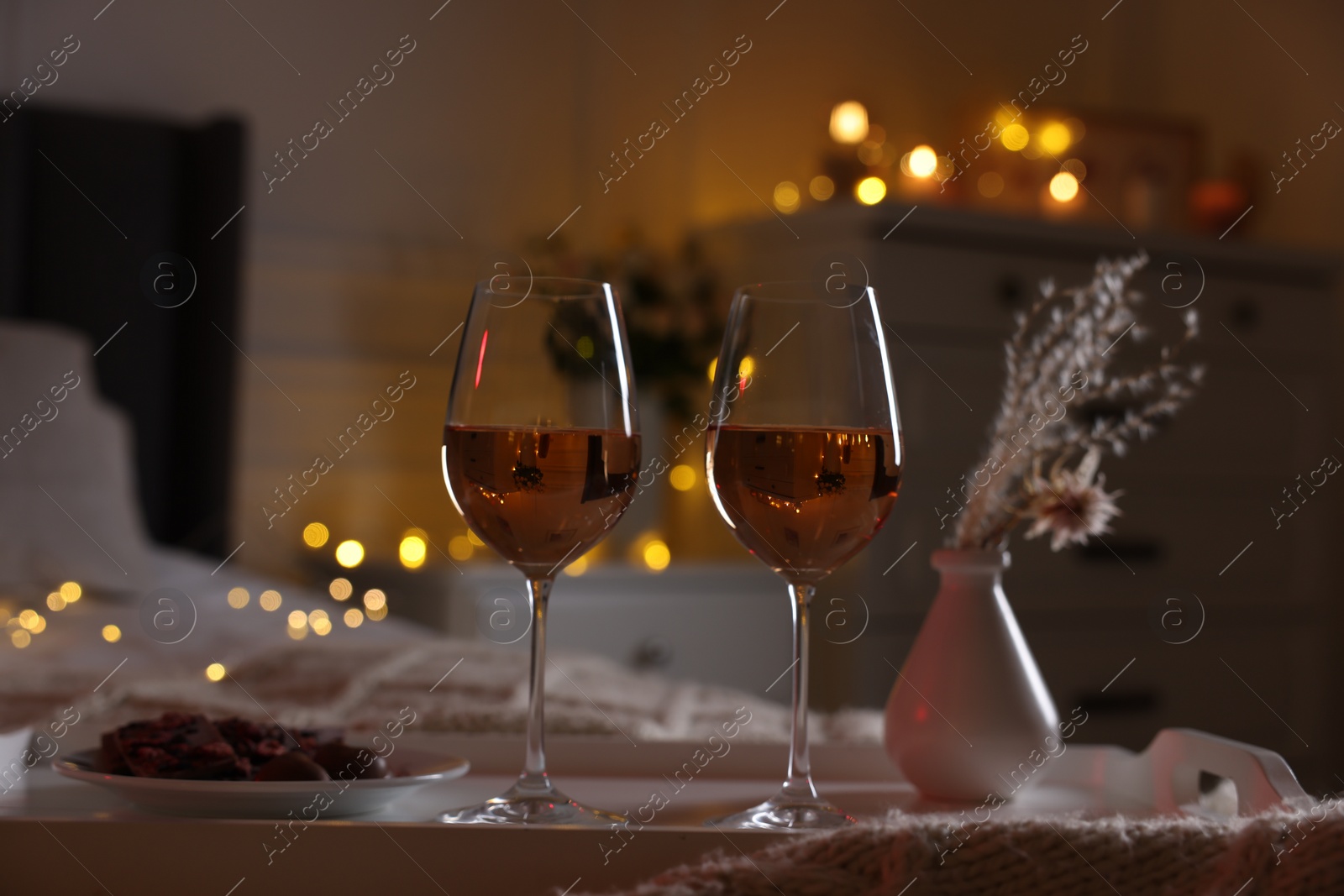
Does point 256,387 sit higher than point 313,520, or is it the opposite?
point 256,387

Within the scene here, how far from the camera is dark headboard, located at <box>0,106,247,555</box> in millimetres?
2762

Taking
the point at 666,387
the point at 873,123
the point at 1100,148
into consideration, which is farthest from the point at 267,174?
the point at 1100,148

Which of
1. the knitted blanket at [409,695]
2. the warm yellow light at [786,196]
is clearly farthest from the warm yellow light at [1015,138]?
the knitted blanket at [409,695]

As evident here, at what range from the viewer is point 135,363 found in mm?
2873

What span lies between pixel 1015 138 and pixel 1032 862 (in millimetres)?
3266

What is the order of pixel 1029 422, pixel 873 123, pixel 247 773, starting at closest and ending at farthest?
pixel 247 773 → pixel 1029 422 → pixel 873 123

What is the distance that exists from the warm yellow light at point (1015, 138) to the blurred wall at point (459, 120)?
14 centimetres

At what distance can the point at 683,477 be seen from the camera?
3.41 metres

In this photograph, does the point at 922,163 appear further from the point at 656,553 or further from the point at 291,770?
the point at 291,770

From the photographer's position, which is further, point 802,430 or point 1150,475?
point 1150,475

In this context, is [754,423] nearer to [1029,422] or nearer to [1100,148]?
[1029,422]

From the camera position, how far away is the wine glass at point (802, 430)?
64cm

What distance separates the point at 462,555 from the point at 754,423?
2546 mm

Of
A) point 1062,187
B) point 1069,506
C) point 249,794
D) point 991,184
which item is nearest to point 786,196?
point 991,184
